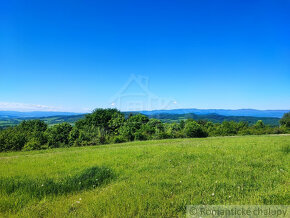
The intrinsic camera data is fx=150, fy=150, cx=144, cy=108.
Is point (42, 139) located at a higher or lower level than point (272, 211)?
lower

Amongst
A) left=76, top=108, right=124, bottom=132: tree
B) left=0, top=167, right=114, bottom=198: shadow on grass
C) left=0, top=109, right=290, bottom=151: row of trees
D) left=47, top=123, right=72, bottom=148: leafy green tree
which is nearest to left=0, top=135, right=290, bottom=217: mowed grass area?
left=0, top=167, right=114, bottom=198: shadow on grass

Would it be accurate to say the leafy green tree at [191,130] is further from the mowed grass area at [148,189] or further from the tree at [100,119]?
the mowed grass area at [148,189]

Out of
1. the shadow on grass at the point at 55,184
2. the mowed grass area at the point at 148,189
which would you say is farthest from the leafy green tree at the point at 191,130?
the shadow on grass at the point at 55,184

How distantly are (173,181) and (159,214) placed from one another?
1.65 metres

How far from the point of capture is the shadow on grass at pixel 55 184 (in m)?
4.56

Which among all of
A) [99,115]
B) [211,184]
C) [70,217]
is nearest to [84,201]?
[70,217]

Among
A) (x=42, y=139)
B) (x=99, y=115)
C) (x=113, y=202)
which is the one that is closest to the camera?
(x=113, y=202)

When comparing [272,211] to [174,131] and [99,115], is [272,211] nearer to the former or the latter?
[174,131]

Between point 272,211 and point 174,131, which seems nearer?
point 272,211

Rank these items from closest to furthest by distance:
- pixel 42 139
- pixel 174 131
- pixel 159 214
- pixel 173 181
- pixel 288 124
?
pixel 159 214 < pixel 173 181 < pixel 42 139 < pixel 174 131 < pixel 288 124

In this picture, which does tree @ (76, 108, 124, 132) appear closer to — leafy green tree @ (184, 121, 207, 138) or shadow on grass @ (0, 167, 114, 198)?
leafy green tree @ (184, 121, 207, 138)

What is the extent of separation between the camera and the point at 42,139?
31422mm

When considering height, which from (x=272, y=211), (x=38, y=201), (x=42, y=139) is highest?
(x=272, y=211)

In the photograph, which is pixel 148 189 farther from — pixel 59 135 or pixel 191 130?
pixel 59 135
